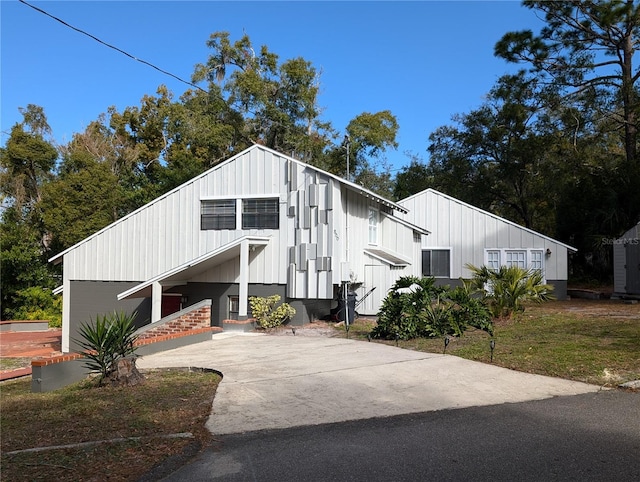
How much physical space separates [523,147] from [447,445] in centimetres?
2960

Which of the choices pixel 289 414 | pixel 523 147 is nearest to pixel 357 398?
pixel 289 414

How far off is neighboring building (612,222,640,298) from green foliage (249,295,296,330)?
1346 cm

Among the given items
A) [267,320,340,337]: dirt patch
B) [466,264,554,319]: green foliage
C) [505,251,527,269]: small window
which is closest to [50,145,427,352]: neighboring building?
[267,320,340,337]: dirt patch

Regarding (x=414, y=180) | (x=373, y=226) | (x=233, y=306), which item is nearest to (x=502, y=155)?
(x=414, y=180)

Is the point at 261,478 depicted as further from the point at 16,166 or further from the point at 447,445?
the point at 16,166

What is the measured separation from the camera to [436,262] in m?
23.6

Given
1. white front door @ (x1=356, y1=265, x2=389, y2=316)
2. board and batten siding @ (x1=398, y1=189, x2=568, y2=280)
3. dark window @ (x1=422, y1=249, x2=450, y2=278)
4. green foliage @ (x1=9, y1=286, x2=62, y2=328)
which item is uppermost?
board and batten siding @ (x1=398, y1=189, x2=568, y2=280)

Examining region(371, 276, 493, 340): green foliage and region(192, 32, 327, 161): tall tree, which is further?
region(192, 32, 327, 161): tall tree

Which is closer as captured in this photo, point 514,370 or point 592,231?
point 514,370

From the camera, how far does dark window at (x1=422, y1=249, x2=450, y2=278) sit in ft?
77.1

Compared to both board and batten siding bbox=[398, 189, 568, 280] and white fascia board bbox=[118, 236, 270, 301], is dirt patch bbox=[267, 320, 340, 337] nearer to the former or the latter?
white fascia board bbox=[118, 236, 270, 301]

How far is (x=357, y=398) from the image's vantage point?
695 cm

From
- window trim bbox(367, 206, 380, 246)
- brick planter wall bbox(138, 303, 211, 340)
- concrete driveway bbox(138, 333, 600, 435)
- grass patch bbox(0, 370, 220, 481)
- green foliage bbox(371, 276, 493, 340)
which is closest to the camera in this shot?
grass patch bbox(0, 370, 220, 481)

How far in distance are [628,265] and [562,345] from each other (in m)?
12.6
